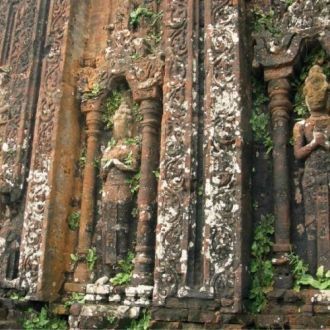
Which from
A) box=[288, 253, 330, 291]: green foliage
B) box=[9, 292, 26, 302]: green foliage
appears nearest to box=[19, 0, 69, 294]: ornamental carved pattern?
box=[9, 292, 26, 302]: green foliage

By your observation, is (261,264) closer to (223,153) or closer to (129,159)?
(223,153)

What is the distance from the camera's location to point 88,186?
773 centimetres

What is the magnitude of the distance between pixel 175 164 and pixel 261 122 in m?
1.36

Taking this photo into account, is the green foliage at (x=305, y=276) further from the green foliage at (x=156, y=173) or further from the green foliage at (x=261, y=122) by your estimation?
the green foliage at (x=156, y=173)

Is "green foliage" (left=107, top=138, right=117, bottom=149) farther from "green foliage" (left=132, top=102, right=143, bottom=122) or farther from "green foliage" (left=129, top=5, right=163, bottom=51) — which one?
"green foliage" (left=129, top=5, right=163, bottom=51)

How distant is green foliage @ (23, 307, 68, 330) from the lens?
702 centimetres

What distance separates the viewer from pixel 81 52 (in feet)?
28.4

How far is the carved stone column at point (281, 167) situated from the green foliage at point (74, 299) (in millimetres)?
2875

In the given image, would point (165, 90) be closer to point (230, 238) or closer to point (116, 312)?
point (230, 238)

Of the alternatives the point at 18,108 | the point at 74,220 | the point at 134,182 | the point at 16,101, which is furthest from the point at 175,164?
the point at 16,101

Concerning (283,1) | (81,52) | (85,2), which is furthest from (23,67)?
(283,1)

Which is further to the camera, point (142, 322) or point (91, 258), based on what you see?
point (91, 258)

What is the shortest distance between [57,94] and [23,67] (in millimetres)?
1160

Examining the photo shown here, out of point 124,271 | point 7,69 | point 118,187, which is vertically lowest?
point 124,271
